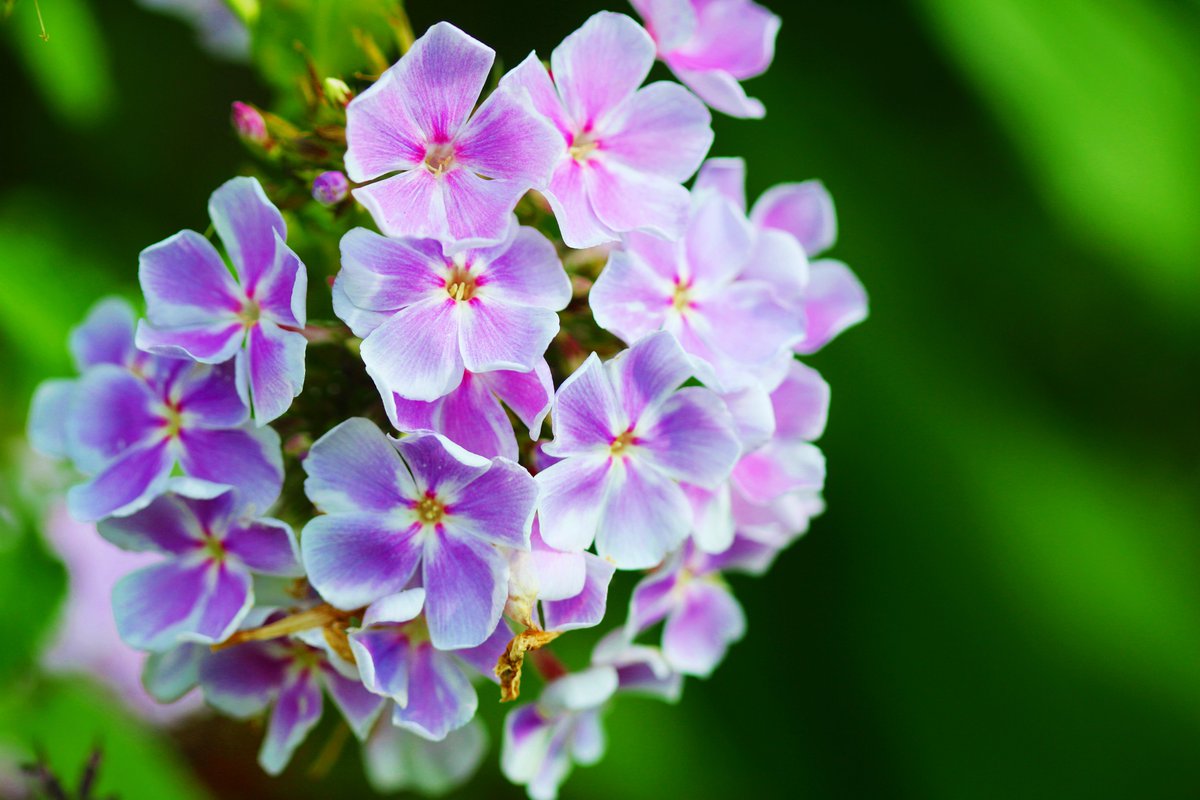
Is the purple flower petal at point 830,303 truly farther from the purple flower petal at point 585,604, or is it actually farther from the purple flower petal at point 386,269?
the purple flower petal at point 386,269

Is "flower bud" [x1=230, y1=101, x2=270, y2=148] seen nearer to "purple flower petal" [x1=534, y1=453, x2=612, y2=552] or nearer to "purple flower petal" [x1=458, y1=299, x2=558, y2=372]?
"purple flower petal" [x1=458, y1=299, x2=558, y2=372]

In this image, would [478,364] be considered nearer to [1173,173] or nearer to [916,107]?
[1173,173]

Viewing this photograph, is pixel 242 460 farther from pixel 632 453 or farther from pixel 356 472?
pixel 632 453

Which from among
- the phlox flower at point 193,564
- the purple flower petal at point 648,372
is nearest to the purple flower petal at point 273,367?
the phlox flower at point 193,564

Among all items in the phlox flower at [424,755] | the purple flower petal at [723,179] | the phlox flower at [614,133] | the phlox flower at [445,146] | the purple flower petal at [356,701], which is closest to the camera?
the phlox flower at [445,146]

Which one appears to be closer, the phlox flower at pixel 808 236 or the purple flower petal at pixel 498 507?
the purple flower petal at pixel 498 507

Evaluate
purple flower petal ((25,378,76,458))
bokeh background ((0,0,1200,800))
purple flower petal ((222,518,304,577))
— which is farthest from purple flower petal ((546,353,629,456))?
bokeh background ((0,0,1200,800))

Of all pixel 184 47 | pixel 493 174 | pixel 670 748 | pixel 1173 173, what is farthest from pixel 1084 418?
pixel 184 47
